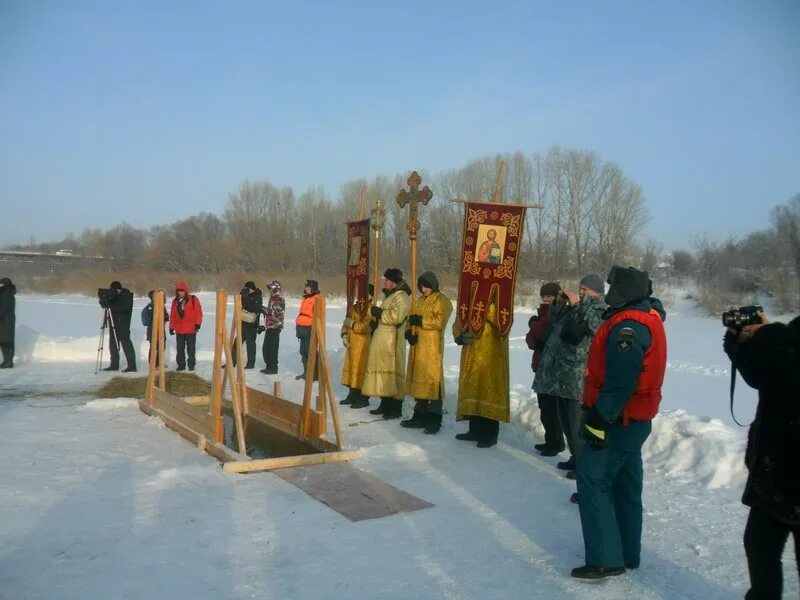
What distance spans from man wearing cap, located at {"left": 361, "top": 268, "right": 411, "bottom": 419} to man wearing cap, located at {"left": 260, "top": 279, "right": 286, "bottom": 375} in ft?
14.2

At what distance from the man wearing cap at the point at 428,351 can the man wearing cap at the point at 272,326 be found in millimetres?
5139

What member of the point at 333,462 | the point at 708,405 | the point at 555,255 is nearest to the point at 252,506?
the point at 333,462

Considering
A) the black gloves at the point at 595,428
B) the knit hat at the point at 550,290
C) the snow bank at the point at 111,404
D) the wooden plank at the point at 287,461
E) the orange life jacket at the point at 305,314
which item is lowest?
the snow bank at the point at 111,404

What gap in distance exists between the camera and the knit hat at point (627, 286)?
4.04 metres

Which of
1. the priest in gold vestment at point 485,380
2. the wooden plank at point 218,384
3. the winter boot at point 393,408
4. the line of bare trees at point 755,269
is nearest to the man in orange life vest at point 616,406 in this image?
the priest in gold vestment at point 485,380

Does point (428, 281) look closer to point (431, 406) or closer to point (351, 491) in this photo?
point (431, 406)

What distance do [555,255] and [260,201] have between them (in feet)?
99.0

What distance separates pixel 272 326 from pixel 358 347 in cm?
353

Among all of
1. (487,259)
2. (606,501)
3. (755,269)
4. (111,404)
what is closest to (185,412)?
(111,404)

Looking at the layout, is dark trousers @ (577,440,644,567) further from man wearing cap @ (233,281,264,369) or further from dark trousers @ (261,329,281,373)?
man wearing cap @ (233,281,264,369)

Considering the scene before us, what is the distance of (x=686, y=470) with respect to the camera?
6.23 metres

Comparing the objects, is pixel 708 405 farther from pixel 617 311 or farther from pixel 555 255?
pixel 555 255

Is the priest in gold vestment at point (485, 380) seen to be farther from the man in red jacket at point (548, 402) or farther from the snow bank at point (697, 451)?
the snow bank at point (697, 451)

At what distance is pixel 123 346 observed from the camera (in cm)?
1306
